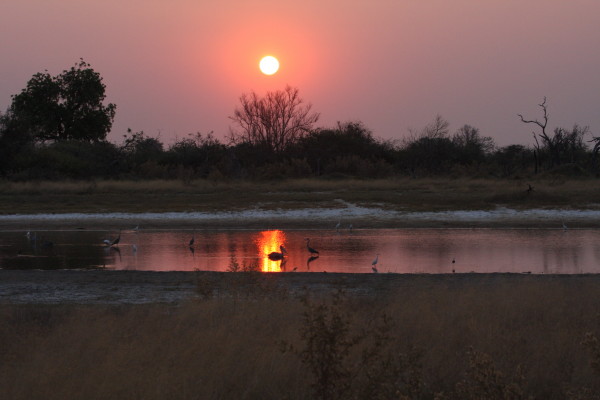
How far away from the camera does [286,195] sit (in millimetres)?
34781

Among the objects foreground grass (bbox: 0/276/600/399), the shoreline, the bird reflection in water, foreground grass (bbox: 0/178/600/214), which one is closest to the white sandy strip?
the shoreline

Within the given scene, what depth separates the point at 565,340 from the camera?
26.0 feet

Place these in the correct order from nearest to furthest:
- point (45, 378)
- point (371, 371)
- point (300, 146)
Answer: point (371, 371), point (45, 378), point (300, 146)

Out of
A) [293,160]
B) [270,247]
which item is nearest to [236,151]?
[293,160]

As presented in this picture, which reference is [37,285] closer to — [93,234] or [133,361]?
[133,361]

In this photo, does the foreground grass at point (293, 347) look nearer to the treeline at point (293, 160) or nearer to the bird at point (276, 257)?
the bird at point (276, 257)

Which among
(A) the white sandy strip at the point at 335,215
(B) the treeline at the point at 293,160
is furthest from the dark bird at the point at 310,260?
(B) the treeline at the point at 293,160

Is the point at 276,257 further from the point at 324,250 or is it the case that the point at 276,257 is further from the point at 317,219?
the point at 317,219

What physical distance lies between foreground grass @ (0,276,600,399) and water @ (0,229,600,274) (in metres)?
4.36

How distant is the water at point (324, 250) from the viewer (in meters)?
17.1

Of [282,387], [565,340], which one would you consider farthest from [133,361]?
[565,340]

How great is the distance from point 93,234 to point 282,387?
21173mm

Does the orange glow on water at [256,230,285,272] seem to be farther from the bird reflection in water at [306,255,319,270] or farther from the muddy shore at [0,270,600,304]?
the muddy shore at [0,270,600,304]

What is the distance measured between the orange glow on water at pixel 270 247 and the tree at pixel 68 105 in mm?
48436
